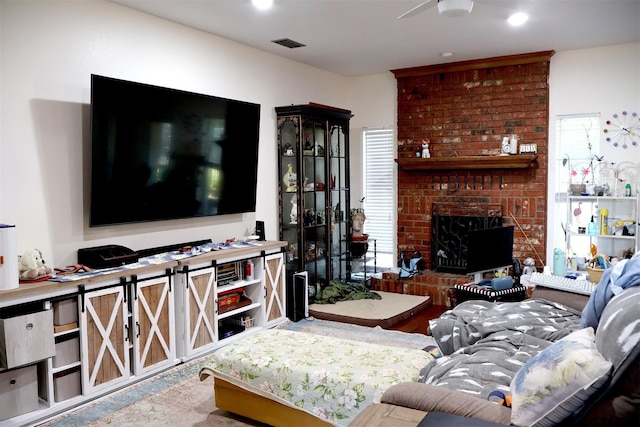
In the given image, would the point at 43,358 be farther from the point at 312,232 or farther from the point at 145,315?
the point at 312,232

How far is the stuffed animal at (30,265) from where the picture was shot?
3.08 meters

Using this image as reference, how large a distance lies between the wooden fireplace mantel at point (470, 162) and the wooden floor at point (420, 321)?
1619 millimetres

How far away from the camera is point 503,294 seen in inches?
173

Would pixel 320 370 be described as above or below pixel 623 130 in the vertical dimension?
below

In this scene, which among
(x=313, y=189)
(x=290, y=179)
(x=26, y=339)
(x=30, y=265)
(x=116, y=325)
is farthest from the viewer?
(x=313, y=189)

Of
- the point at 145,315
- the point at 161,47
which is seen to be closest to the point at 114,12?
the point at 161,47

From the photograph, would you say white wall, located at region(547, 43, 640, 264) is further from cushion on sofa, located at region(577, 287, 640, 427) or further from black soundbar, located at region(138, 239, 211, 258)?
cushion on sofa, located at region(577, 287, 640, 427)

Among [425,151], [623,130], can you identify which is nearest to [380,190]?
[425,151]

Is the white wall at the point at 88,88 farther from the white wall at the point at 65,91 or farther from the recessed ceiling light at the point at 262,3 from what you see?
the recessed ceiling light at the point at 262,3

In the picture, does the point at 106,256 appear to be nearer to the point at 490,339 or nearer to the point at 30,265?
the point at 30,265

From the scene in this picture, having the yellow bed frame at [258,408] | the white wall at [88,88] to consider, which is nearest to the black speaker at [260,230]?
the white wall at [88,88]

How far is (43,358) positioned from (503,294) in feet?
11.3

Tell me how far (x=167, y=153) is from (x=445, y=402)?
2.98 metres

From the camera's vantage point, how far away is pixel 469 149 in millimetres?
5996
